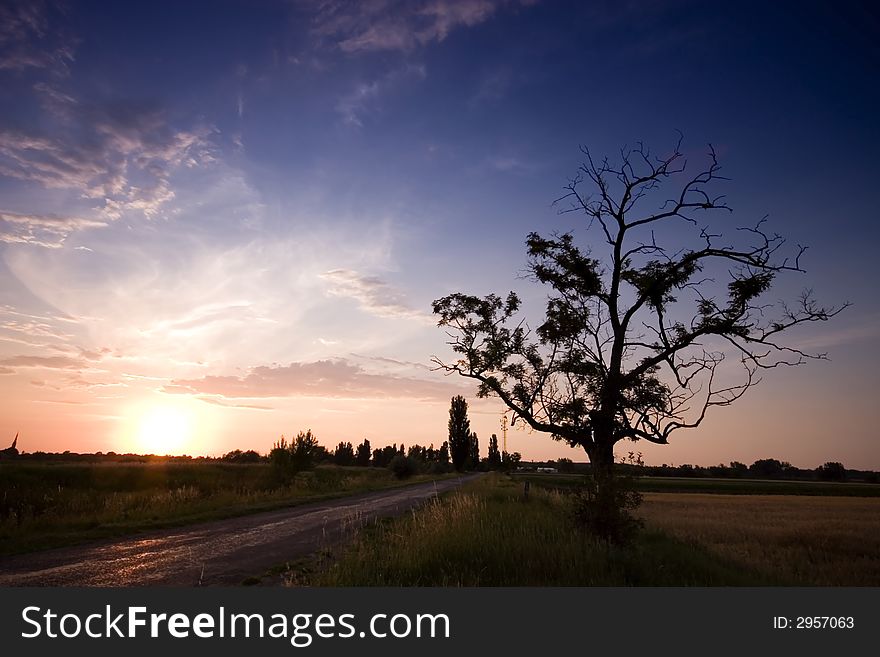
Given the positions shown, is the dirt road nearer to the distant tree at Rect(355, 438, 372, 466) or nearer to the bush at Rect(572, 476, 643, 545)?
the bush at Rect(572, 476, 643, 545)

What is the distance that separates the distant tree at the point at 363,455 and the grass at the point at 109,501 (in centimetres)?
11282

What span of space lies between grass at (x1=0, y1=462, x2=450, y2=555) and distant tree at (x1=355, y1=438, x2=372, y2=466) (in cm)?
11282

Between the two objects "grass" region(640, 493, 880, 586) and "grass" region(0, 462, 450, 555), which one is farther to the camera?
"grass" region(0, 462, 450, 555)

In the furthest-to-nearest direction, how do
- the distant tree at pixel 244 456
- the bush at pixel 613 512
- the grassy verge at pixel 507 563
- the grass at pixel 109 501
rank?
the distant tree at pixel 244 456
the grass at pixel 109 501
the bush at pixel 613 512
the grassy verge at pixel 507 563

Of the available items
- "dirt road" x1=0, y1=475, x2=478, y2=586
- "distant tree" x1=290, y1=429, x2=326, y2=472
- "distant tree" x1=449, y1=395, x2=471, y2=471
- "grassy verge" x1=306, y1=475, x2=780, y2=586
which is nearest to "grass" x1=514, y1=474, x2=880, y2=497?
"distant tree" x1=449, y1=395, x2=471, y2=471

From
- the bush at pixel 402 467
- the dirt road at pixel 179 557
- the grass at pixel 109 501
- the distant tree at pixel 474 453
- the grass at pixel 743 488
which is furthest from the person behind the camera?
the distant tree at pixel 474 453

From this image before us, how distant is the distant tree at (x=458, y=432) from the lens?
3871 inches

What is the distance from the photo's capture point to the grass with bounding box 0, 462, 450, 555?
14.0 meters

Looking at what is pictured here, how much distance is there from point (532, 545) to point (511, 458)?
9.20m

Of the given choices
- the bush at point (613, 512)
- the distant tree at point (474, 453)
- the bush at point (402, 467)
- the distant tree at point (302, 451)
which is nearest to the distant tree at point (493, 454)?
the distant tree at point (474, 453)

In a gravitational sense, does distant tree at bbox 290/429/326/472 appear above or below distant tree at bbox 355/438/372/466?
above

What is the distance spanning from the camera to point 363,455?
145 metres

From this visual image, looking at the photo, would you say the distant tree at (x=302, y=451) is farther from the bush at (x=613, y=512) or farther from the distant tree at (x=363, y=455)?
the distant tree at (x=363, y=455)

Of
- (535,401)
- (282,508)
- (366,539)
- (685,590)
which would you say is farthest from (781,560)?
(282,508)
